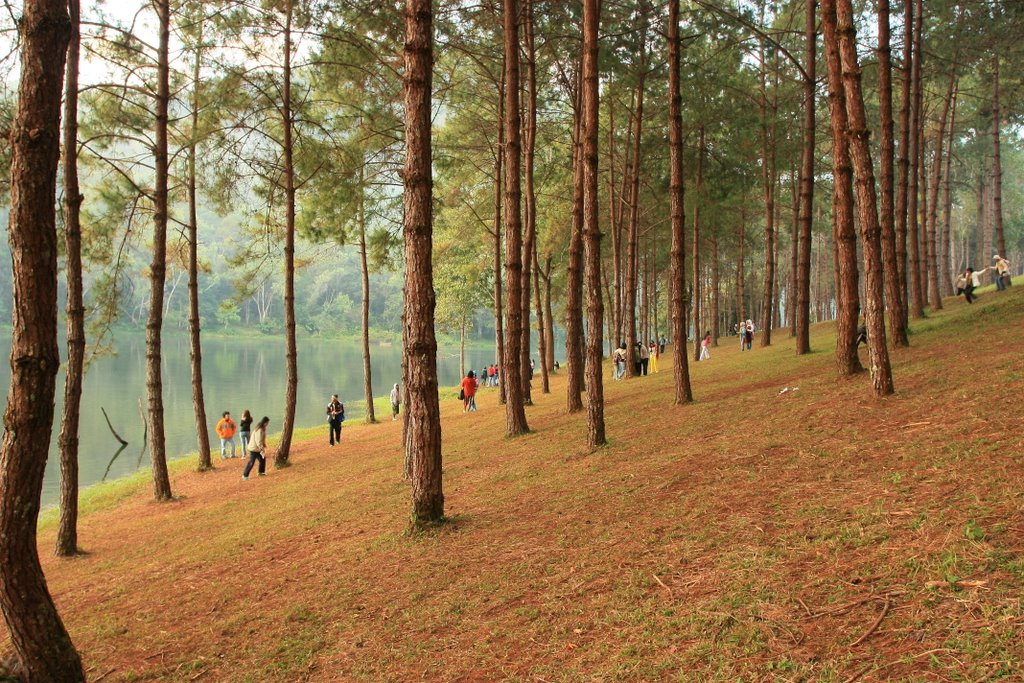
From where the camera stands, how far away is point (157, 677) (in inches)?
221

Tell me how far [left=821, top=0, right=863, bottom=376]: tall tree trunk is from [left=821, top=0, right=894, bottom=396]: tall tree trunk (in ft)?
2.92

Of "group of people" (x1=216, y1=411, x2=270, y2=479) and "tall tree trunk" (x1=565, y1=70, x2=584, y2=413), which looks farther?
"group of people" (x1=216, y1=411, x2=270, y2=479)

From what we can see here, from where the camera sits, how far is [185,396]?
140ft

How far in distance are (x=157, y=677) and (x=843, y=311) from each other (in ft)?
36.1

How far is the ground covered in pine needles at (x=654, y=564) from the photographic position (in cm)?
428

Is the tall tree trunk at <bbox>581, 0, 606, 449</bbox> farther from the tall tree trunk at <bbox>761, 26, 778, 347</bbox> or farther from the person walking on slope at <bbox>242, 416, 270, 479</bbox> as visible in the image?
the tall tree trunk at <bbox>761, 26, 778, 347</bbox>

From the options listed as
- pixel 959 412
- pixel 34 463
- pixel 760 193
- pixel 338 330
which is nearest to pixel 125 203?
pixel 34 463

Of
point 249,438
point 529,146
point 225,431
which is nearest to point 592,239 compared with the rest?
point 529,146

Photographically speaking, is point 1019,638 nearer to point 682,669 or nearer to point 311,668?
point 682,669

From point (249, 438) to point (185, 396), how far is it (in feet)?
84.4

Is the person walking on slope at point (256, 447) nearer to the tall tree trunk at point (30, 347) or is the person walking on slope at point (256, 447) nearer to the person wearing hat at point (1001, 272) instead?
the tall tree trunk at point (30, 347)

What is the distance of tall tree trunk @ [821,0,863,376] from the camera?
11.2 meters

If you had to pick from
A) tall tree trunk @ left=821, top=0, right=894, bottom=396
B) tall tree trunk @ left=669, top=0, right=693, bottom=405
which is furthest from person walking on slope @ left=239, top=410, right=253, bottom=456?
tall tree trunk @ left=821, top=0, right=894, bottom=396

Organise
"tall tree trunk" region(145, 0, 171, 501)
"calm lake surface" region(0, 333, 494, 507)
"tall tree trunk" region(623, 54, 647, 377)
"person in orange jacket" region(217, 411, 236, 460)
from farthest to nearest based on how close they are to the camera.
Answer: "calm lake surface" region(0, 333, 494, 507) < "person in orange jacket" region(217, 411, 236, 460) < "tall tree trunk" region(623, 54, 647, 377) < "tall tree trunk" region(145, 0, 171, 501)
